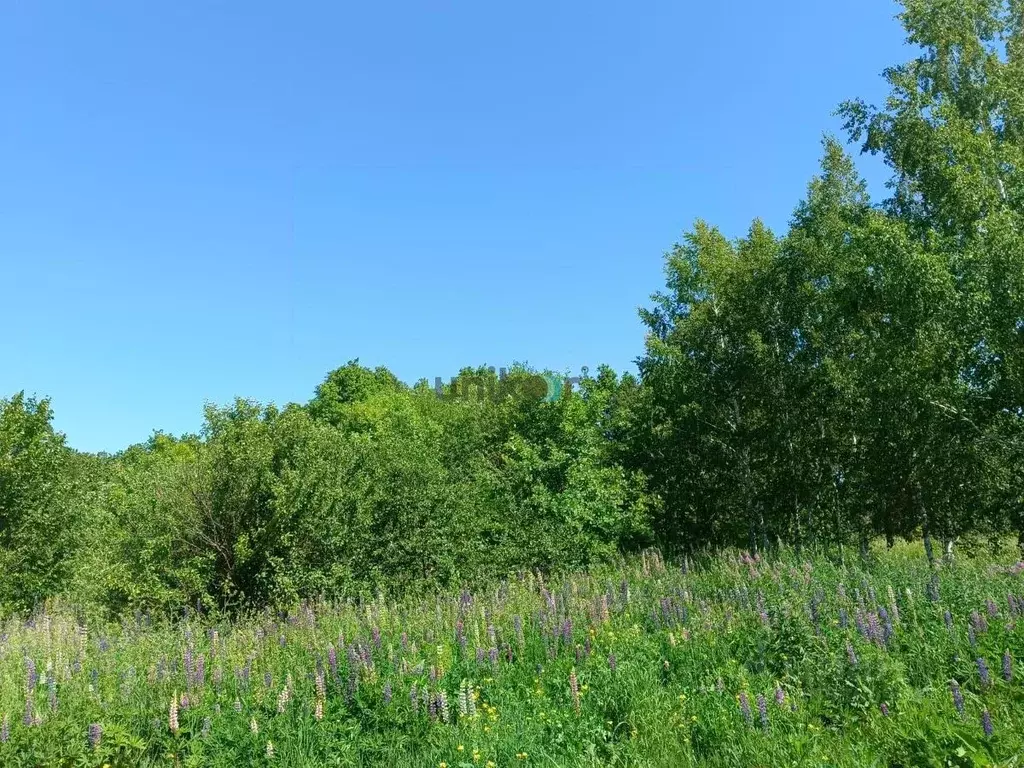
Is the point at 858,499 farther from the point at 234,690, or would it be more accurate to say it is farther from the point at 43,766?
the point at 43,766

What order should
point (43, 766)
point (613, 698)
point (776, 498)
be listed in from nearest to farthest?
1. point (43, 766)
2. point (613, 698)
3. point (776, 498)

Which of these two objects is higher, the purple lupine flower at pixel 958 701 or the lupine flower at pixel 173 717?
the lupine flower at pixel 173 717

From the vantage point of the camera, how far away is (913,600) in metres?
6.33

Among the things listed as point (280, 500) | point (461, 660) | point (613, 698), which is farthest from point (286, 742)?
point (280, 500)

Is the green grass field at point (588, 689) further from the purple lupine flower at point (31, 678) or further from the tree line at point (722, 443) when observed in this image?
the tree line at point (722, 443)

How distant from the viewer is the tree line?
12.1m

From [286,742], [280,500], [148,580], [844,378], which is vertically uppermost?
[844,378]

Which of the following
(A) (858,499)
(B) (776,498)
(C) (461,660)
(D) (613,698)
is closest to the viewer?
(D) (613,698)

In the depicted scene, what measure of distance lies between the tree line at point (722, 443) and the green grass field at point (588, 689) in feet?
16.0

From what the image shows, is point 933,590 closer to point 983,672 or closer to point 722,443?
point 983,672

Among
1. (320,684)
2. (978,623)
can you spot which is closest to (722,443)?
(978,623)

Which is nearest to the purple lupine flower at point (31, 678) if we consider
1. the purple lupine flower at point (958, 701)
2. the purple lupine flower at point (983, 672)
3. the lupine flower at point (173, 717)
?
the lupine flower at point (173, 717)

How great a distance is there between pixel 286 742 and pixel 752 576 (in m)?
5.94

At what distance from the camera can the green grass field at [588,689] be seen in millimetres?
4227
